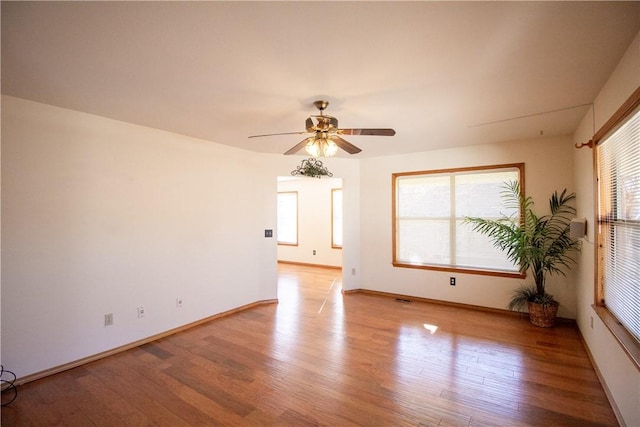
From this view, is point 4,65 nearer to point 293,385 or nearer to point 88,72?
point 88,72

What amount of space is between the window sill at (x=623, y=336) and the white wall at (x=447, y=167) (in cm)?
170

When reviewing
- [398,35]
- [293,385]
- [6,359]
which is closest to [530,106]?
[398,35]

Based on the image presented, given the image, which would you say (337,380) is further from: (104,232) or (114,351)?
(104,232)

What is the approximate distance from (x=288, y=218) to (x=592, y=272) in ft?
21.4

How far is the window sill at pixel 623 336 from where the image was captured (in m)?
1.62

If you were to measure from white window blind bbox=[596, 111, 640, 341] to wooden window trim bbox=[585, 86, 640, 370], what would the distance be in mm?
27

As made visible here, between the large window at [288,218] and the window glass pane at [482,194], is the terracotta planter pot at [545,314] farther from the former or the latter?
the large window at [288,218]

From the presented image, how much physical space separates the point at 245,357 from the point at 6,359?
192 cm

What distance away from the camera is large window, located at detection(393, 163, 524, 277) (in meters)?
4.11

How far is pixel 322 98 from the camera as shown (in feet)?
7.91

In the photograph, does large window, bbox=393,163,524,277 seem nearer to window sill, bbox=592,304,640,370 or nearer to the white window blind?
the white window blind

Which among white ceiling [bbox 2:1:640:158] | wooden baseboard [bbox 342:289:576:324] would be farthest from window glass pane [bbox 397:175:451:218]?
white ceiling [bbox 2:1:640:158]

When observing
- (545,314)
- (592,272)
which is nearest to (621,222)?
(592,272)

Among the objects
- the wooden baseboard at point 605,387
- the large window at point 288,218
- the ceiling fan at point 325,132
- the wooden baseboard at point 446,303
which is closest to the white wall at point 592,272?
the wooden baseboard at point 605,387
